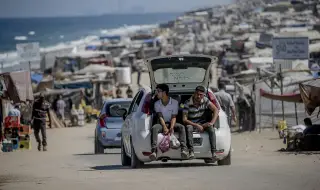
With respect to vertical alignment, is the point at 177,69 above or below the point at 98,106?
above

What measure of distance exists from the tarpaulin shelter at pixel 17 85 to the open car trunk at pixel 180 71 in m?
10.0

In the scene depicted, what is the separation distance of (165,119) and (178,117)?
0.33 metres

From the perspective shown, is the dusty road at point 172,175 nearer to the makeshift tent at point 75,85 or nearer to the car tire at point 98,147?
the car tire at point 98,147

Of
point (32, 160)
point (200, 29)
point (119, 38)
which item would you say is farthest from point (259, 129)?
point (200, 29)

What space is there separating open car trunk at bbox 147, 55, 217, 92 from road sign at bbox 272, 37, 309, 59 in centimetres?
1491

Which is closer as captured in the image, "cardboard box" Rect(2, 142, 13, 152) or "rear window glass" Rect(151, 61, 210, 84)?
"rear window glass" Rect(151, 61, 210, 84)

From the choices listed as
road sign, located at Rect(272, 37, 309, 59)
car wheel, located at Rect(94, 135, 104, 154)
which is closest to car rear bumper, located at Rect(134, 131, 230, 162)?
car wheel, located at Rect(94, 135, 104, 154)

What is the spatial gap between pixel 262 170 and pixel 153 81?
9.47 feet

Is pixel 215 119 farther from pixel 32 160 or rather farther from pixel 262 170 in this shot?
pixel 32 160

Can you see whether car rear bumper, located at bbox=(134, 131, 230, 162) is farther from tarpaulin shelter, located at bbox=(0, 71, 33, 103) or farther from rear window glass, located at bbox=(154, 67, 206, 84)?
tarpaulin shelter, located at bbox=(0, 71, 33, 103)

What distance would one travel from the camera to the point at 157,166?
46.5 ft

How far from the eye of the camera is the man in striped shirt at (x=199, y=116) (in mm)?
13484

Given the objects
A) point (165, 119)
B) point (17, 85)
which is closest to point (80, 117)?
point (17, 85)

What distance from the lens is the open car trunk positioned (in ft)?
47.2
